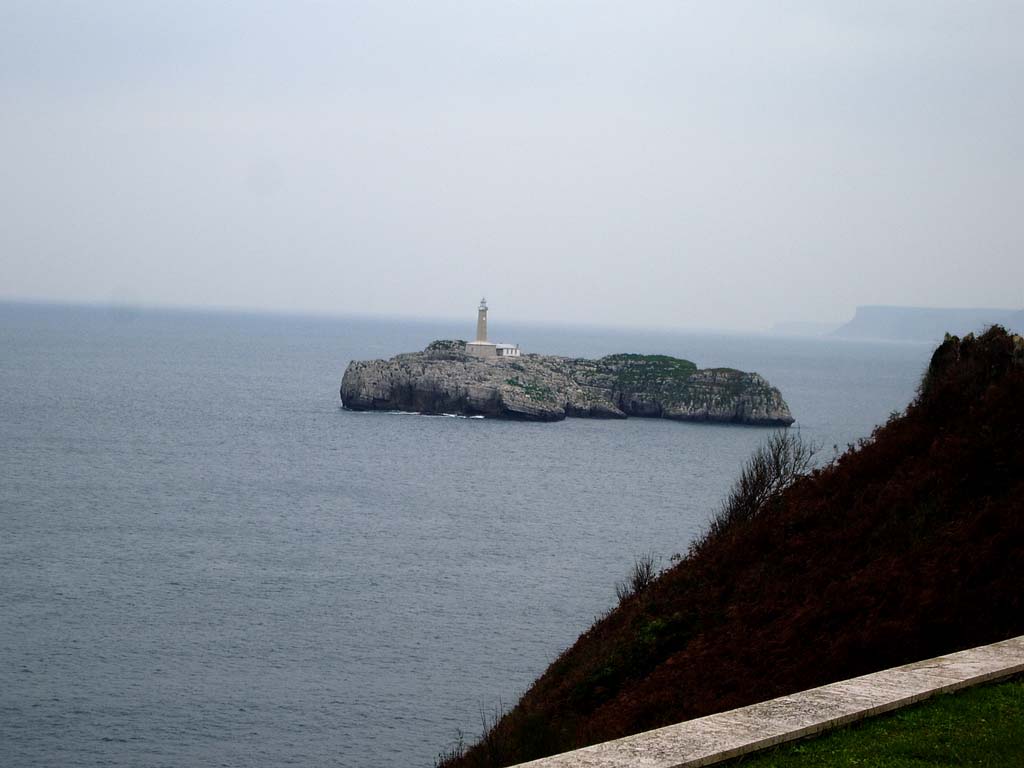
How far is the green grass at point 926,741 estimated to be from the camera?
7879mm

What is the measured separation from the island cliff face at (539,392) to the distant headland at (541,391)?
10cm

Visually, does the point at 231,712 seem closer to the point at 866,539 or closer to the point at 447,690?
the point at 447,690

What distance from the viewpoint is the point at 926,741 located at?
822 cm

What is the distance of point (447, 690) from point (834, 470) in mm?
15960

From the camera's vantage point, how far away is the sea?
102ft

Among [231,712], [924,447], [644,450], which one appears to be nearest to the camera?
[924,447]

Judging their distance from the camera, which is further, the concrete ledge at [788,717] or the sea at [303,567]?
the sea at [303,567]

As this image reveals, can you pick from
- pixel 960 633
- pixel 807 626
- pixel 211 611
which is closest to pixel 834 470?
pixel 807 626

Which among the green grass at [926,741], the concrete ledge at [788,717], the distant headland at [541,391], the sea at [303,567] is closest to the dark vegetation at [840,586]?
the concrete ledge at [788,717]

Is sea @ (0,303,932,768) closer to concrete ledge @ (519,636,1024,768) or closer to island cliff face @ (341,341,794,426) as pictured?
island cliff face @ (341,341,794,426)

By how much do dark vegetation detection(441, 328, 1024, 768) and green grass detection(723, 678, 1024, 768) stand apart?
4931 millimetres

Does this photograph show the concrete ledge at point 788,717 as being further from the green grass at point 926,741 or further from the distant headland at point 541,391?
the distant headland at point 541,391

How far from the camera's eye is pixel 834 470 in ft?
74.3

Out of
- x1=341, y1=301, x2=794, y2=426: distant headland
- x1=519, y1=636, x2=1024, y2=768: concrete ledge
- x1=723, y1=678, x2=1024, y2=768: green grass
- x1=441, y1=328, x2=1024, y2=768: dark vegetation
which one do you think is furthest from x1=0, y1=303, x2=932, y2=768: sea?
x1=723, y1=678, x2=1024, y2=768: green grass
